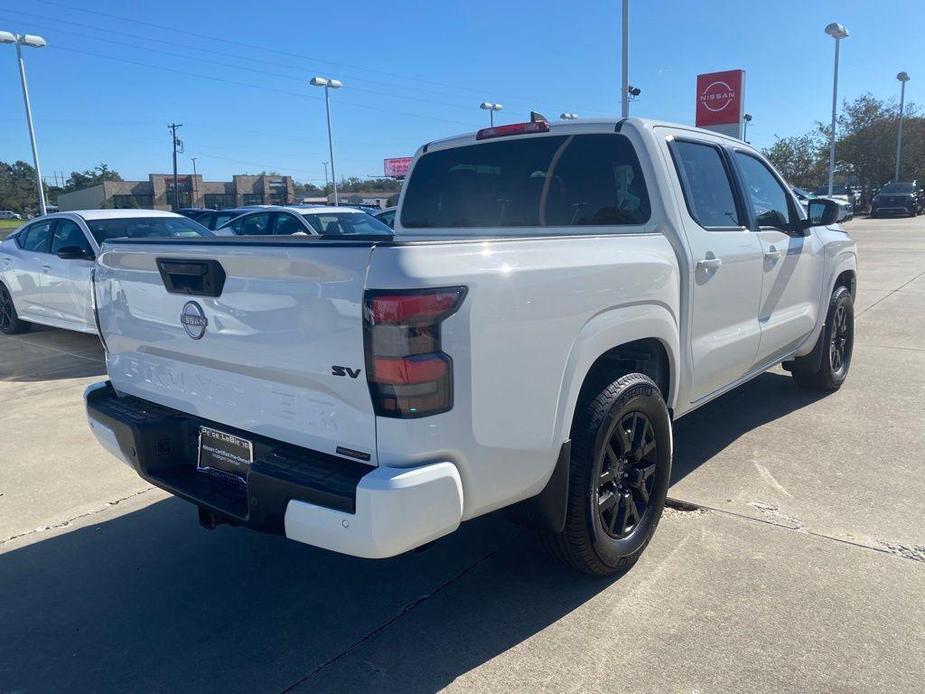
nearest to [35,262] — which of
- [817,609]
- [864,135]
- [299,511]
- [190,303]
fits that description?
[190,303]

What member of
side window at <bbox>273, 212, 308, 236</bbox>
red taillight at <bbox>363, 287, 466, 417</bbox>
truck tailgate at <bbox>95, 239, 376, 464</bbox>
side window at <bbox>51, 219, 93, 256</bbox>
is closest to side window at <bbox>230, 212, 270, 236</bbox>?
side window at <bbox>273, 212, 308, 236</bbox>

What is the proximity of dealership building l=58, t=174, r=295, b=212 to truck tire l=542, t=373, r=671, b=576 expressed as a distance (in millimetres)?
69577

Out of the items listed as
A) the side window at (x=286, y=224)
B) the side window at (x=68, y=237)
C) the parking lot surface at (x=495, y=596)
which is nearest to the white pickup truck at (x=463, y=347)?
the parking lot surface at (x=495, y=596)

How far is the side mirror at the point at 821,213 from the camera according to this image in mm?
5141

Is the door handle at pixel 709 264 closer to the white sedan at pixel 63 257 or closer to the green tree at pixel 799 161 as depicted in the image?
the white sedan at pixel 63 257

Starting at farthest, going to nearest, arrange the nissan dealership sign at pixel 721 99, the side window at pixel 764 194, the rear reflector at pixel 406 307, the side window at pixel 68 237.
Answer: the nissan dealership sign at pixel 721 99
the side window at pixel 68 237
the side window at pixel 764 194
the rear reflector at pixel 406 307

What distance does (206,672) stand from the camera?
2.74 metres

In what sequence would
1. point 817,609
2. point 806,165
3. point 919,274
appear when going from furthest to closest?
point 806,165 < point 919,274 < point 817,609

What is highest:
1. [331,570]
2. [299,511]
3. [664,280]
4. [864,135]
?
[864,135]

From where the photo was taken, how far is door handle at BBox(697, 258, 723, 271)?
3.71 meters

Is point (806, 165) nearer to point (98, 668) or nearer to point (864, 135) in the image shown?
point (864, 135)

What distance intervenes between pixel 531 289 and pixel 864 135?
5377 centimetres

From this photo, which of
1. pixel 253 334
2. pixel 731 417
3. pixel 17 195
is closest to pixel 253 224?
pixel 731 417

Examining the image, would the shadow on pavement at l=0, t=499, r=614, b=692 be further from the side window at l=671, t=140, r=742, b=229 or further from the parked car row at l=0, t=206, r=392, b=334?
the parked car row at l=0, t=206, r=392, b=334
